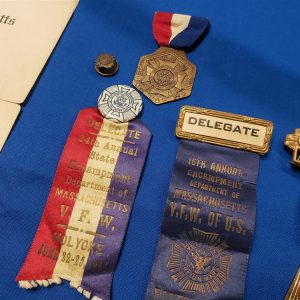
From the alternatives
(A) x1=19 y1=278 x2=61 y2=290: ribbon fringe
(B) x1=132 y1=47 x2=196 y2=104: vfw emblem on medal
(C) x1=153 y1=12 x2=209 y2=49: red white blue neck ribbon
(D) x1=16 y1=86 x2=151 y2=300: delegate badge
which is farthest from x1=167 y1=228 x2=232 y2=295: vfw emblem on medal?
(C) x1=153 y1=12 x2=209 y2=49: red white blue neck ribbon

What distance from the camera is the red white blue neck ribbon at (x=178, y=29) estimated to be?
3.87 ft

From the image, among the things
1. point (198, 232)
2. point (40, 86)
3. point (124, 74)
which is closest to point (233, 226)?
point (198, 232)

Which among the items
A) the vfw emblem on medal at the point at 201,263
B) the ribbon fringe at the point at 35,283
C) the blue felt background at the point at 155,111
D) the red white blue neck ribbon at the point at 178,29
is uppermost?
the red white blue neck ribbon at the point at 178,29

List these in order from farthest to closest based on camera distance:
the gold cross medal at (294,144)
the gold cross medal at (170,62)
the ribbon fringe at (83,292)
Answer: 1. the gold cross medal at (170,62)
2. the gold cross medal at (294,144)
3. the ribbon fringe at (83,292)

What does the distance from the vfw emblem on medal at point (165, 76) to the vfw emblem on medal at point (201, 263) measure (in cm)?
44

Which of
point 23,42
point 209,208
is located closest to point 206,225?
point 209,208

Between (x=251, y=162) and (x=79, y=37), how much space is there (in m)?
0.72

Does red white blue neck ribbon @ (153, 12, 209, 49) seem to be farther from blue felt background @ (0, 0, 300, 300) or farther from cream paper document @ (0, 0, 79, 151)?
cream paper document @ (0, 0, 79, 151)

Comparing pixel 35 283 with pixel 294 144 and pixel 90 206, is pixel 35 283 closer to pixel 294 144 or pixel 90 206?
pixel 90 206

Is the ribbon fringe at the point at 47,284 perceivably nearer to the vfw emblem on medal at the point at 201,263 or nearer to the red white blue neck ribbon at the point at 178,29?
the vfw emblem on medal at the point at 201,263

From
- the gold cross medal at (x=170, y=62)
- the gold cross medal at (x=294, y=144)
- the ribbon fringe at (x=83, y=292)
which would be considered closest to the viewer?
the ribbon fringe at (x=83, y=292)

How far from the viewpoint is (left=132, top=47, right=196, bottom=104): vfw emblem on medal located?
1.12 metres

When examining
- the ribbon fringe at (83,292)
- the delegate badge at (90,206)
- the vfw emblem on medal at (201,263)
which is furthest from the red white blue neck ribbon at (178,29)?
the ribbon fringe at (83,292)

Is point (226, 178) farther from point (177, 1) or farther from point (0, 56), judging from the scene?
point (0, 56)
